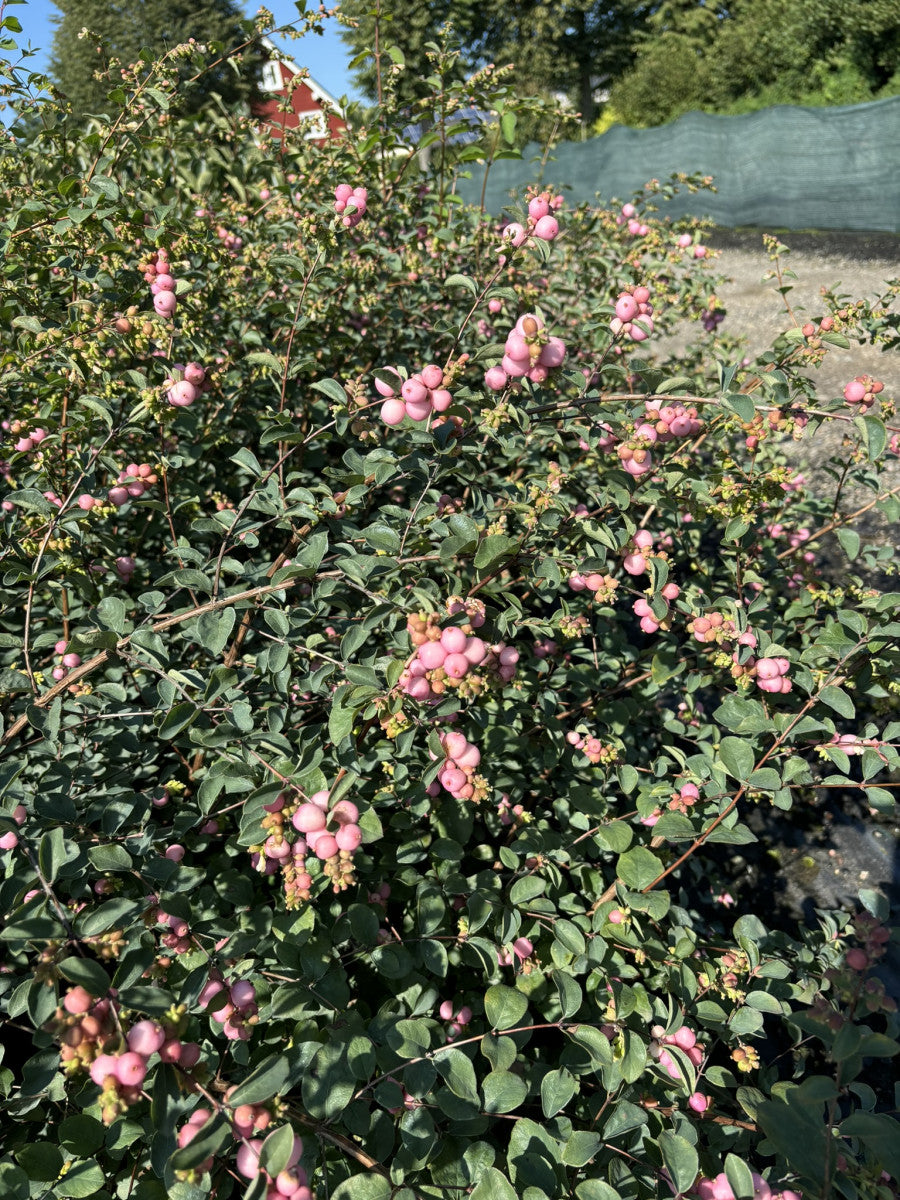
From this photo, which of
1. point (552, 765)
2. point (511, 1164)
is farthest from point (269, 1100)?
point (552, 765)

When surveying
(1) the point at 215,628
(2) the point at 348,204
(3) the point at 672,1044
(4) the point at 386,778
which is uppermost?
(2) the point at 348,204

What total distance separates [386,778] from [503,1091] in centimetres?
76

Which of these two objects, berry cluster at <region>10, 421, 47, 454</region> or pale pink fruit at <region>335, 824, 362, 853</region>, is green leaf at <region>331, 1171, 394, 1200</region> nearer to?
pale pink fruit at <region>335, 824, 362, 853</region>

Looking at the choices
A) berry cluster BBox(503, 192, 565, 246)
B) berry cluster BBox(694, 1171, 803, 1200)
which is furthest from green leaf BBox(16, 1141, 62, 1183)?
berry cluster BBox(503, 192, 565, 246)

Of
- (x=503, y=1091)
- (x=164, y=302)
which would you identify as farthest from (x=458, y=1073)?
(x=164, y=302)

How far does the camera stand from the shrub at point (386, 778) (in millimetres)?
1213

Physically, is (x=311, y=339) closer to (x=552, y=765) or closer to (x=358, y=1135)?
(x=552, y=765)

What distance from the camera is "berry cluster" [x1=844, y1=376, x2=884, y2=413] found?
201 centimetres

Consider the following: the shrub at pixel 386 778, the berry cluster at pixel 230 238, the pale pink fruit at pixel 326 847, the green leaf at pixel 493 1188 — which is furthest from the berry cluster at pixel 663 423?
the berry cluster at pixel 230 238

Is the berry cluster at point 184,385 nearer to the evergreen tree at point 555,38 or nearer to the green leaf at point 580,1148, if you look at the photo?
the green leaf at point 580,1148

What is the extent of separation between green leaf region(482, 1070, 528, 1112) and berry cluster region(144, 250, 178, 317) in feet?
6.50

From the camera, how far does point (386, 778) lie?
187 cm

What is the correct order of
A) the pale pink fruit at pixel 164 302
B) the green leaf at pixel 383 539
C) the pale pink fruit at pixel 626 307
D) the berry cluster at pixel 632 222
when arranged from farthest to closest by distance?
1. the berry cluster at pixel 632 222
2. the pale pink fruit at pixel 164 302
3. the pale pink fruit at pixel 626 307
4. the green leaf at pixel 383 539

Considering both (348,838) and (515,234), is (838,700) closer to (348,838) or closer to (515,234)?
(348,838)
